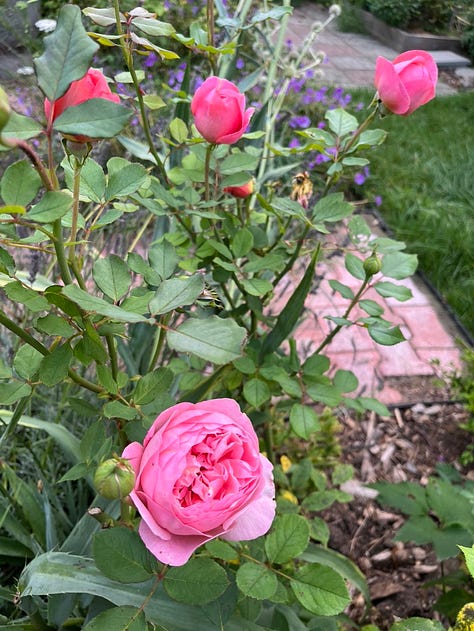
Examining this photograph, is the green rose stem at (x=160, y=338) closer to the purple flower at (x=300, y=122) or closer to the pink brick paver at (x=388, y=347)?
the pink brick paver at (x=388, y=347)

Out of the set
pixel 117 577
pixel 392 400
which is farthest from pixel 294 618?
pixel 392 400

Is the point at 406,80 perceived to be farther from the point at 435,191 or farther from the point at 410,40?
the point at 410,40

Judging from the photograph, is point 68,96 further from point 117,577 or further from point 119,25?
point 117,577

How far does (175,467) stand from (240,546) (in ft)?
1.14

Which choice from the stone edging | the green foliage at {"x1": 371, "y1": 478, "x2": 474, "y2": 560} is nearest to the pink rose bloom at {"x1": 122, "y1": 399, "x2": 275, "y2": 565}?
the green foliage at {"x1": 371, "y1": 478, "x2": 474, "y2": 560}

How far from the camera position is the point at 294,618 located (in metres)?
0.89

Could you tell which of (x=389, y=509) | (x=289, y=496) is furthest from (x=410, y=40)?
(x=289, y=496)

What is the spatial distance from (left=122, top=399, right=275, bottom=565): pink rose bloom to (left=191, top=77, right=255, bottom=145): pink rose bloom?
0.35m

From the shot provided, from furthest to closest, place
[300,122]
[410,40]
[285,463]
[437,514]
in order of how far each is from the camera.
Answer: [410,40]
[300,122]
[285,463]
[437,514]

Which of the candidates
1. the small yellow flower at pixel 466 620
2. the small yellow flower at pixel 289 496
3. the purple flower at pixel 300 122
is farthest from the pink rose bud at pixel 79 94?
the purple flower at pixel 300 122

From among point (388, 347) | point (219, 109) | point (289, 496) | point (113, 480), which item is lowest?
point (388, 347)

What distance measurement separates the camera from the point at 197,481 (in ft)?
1.72

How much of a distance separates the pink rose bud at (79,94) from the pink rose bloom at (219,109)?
181mm

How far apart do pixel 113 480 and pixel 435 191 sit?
310 cm
